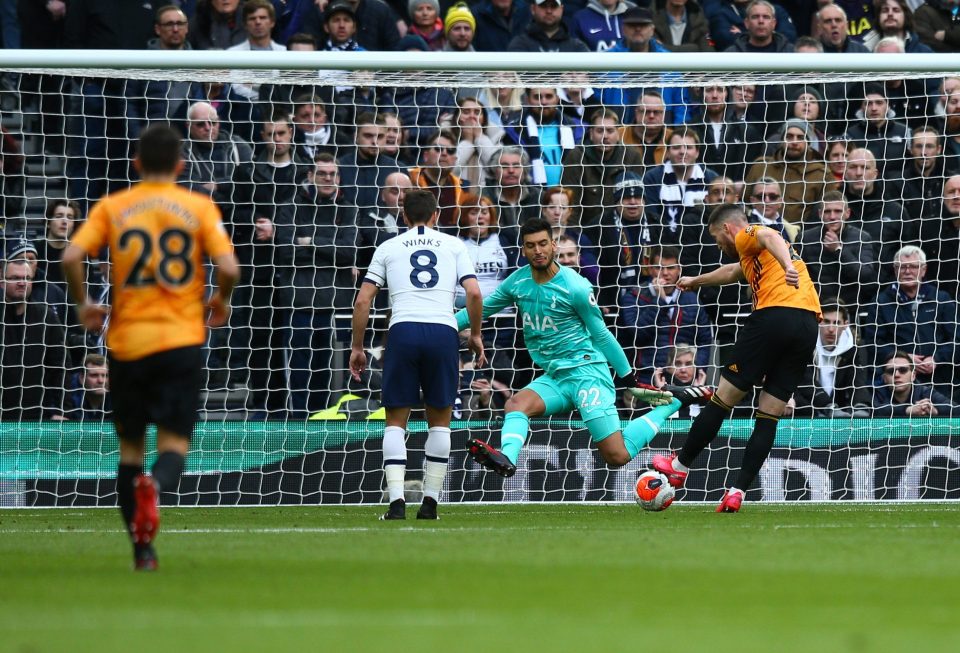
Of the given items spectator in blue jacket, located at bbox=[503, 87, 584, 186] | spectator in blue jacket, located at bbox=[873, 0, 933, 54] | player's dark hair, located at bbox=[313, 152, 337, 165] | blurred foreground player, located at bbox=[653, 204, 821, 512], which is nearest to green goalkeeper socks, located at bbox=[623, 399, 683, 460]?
blurred foreground player, located at bbox=[653, 204, 821, 512]

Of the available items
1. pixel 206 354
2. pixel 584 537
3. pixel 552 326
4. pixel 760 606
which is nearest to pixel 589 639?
pixel 760 606

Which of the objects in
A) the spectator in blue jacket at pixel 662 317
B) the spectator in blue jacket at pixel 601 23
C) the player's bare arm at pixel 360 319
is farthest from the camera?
the spectator in blue jacket at pixel 601 23

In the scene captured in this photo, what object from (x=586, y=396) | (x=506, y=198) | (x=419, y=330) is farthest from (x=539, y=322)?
(x=506, y=198)

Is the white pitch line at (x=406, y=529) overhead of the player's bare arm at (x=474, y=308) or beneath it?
beneath

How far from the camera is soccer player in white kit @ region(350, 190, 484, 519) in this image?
969 cm

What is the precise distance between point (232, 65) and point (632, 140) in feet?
14.2

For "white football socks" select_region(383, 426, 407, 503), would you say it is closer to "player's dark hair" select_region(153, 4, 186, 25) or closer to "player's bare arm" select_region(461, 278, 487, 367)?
"player's bare arm" select_region(461, 278, 487, 367)

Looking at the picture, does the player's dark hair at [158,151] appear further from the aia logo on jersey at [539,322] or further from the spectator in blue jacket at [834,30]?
the spectator in blue jacket at [834,30]

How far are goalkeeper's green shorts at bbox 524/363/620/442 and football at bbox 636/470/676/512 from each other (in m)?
0.59

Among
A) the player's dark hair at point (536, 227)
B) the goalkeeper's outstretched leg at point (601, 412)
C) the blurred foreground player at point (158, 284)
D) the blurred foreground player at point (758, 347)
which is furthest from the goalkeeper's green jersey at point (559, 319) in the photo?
the blurred foreground player at point (158, 284)

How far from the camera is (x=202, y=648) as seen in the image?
13.9 ft

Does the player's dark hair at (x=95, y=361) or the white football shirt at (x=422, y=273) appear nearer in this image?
the white football shirt at (x=422, y=273)

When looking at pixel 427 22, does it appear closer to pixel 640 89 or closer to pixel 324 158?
pixel 640 89

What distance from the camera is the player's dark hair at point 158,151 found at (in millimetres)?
6469
